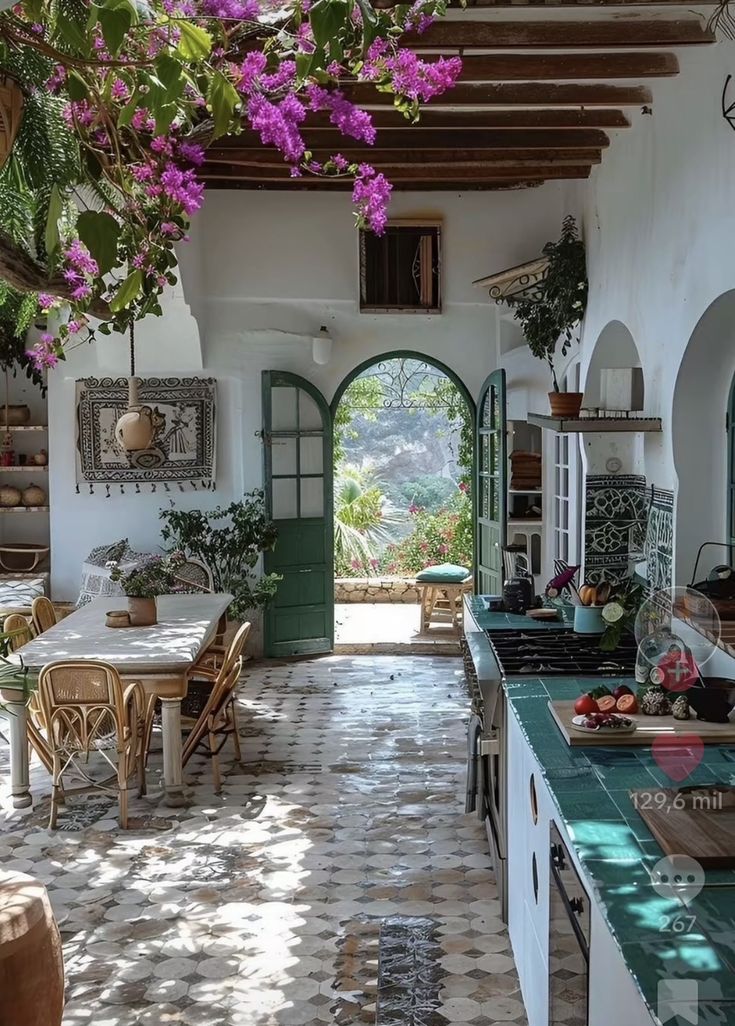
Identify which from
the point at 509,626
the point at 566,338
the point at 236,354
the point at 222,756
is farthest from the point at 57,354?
the point at 236,354

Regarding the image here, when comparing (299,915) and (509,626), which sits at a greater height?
(509,626)

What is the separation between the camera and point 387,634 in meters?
11.2

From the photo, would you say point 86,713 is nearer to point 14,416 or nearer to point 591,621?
point 591,621

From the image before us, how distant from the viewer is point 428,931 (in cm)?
472

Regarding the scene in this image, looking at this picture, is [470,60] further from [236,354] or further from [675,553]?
[236,354]

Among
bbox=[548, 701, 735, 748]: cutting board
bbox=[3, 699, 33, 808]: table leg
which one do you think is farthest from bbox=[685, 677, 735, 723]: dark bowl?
bbox=[3, 699, 33, 808]: table leg

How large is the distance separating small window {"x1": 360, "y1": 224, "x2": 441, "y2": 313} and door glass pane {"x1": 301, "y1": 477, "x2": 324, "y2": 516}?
1.60 meters

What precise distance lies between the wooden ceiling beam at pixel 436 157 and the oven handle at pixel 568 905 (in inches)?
224

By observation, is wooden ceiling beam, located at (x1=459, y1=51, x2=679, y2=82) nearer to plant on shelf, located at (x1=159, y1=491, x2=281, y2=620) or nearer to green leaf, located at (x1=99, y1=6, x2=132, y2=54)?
green leaf, located at (x1=99, y1=6, x2=132, y2=54)

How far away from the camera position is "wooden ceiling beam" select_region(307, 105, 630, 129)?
662 cm

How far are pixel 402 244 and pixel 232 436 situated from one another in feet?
7.36

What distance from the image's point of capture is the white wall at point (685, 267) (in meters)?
4.83

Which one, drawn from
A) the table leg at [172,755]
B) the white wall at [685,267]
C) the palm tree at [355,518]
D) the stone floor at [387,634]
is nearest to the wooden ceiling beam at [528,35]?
the white wall at [685,267]
